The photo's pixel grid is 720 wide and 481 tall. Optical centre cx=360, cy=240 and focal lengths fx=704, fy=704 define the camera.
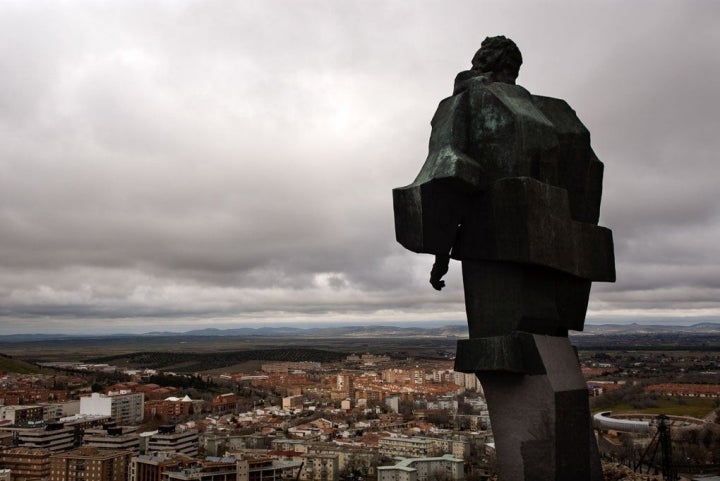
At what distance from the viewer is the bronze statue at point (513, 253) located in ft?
20.6

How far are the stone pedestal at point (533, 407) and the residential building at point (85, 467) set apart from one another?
4945 cm

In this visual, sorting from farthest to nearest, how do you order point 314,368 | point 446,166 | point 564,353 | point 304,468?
point 314,368, point 304,468, point 564,353, point 446,166

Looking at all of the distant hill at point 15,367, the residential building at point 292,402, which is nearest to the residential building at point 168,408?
the residential building at point 292,402

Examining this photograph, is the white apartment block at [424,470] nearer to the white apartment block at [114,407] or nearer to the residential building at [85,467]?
the residential building at [85,467]

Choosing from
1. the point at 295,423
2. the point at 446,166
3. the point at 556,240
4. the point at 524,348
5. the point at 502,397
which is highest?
the point at 446,166

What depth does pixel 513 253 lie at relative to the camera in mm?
6227

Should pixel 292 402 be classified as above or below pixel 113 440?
below

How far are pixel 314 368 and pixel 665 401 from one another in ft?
357

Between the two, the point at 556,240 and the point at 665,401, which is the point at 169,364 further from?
Result: the point at 556,240

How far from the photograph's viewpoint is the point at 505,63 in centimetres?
705

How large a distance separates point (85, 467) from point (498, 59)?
50.8m

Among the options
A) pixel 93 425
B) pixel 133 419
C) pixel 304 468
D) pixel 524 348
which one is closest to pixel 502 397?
pixel 524 348

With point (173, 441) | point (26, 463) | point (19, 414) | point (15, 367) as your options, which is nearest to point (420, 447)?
point (173, 441)

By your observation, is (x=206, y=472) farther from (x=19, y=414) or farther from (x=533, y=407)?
(x=533, y=407)
